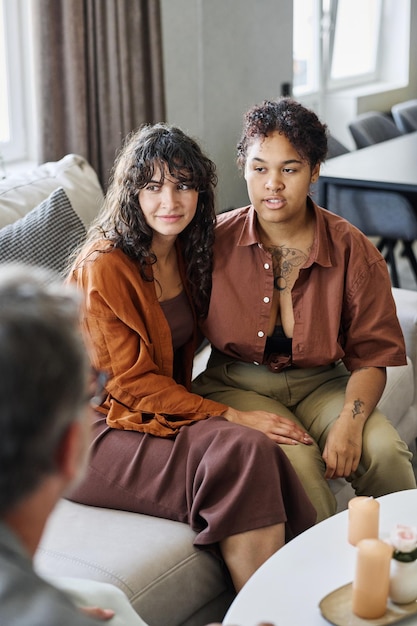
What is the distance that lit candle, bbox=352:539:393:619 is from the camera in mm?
1349

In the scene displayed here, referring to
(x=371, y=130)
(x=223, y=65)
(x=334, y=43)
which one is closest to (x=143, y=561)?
(x=223, y=65)

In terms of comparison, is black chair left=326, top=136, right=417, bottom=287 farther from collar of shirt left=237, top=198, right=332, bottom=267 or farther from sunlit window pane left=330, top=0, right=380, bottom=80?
sunlit window pane left=330, top=0, right=380, bottom=80

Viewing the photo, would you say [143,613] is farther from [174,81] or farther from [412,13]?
[412,13]

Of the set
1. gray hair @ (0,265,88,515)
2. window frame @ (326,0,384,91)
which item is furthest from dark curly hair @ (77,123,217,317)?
window frame @ (326,0,384,91)

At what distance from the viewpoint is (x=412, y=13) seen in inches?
241

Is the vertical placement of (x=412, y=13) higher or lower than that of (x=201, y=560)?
higher

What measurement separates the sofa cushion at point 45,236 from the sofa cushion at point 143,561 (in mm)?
584

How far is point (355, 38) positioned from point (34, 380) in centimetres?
563

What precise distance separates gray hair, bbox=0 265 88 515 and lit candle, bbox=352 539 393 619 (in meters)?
0.71

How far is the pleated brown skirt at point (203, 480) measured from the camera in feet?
5.59

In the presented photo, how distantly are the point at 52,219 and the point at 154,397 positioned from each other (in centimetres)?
56

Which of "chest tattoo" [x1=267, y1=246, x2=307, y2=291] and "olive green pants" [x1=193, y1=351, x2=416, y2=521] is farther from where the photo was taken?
"chest tattoo" [x1=267, y1=246, x2=307, y2=291]

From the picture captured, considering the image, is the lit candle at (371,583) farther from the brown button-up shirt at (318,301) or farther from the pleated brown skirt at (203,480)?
the brown button-up shirt at (318,301)

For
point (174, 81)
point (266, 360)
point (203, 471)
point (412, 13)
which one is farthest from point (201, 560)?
point (412, 13)
